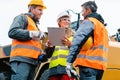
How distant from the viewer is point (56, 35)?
7.94 meters

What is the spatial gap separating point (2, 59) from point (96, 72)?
3576mm

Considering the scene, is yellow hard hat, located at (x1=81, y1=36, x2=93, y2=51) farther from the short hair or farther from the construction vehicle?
the construction vehicle

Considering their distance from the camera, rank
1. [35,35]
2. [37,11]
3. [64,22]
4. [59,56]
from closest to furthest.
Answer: [35,35], [37,11], [59,56], [64,22]

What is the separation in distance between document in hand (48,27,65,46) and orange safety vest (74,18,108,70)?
0.60 metres

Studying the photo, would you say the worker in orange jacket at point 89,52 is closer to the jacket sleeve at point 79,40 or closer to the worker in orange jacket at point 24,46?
the jacket sleeve at point 79,40

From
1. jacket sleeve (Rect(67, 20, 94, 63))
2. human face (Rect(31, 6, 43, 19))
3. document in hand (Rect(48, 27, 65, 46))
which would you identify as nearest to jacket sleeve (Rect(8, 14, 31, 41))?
human face (Rect(31, 6, 43, 19))

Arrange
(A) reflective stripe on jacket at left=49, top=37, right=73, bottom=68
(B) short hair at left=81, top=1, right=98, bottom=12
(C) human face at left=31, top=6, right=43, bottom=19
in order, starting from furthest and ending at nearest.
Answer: (A) reflective stripe on jacket at left=49, top=37, right=73, bottom=68 → (C) human face at left=31, top=6, right=43, bottom=19 → (B) short hair at left=81, top=1, right=98, bottom=12

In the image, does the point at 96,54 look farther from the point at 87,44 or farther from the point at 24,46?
the point at 24,46

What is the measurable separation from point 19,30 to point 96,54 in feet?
4.04

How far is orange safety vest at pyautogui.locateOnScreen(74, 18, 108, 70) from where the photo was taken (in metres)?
7.39

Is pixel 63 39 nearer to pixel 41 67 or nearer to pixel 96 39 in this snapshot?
pixel 96 39

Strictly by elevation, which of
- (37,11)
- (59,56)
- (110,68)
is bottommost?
(110,68)

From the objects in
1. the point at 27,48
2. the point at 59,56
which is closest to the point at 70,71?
the point at 27,48

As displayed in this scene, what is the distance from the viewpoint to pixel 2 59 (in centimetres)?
1062
